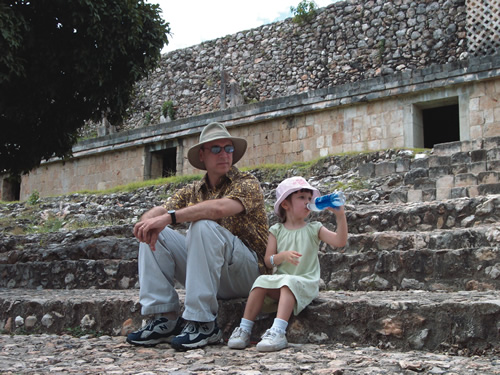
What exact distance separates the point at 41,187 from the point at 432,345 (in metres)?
16.3

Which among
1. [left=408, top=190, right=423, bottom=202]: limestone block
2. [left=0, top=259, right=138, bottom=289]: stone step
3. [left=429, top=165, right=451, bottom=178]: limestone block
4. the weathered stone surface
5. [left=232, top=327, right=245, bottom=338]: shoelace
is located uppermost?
[left=429, top=165, right=451, bottom=178]: limestone block

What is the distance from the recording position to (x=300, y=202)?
3307mm

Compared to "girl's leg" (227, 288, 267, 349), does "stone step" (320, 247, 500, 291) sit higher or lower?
higher

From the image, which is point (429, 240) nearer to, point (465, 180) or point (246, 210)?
point (246, 210)

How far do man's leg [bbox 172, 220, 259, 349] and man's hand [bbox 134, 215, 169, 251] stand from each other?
0.18 m

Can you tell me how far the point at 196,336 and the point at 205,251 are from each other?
18.3 inches

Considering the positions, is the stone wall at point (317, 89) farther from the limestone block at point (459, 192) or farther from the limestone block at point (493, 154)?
the limestone block at point (459, 192)

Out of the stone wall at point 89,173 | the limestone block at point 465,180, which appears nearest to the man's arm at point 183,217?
the limestone block at point 465,180

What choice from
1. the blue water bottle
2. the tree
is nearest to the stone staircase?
the blue water bottle

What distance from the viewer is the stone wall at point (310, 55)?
18.0 metres

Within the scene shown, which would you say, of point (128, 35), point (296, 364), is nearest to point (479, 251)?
point (296, 364)

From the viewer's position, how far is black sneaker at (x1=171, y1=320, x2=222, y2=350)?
2.97 meters

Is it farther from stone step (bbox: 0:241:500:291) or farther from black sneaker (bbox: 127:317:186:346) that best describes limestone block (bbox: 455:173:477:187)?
black sneaker (bbox: 127:317:186:346)

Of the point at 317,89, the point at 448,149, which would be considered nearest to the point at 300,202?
the point at 448,149
